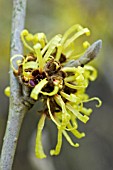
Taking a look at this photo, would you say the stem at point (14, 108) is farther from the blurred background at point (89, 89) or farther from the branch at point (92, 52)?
the blurred background at point (89, 89)

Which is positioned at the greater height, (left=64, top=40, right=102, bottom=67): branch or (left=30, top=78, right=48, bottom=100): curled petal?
(left=64, top=40, right=102, bottom=67): branch

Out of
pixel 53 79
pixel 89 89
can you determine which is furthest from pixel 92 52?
pixel 89 89

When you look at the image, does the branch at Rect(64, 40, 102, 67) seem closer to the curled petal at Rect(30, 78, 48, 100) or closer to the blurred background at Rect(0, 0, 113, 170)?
the curled petal at Rect(30, 78, 48, 100)

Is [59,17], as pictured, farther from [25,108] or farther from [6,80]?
[25,108]

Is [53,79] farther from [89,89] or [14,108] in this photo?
[89,89]

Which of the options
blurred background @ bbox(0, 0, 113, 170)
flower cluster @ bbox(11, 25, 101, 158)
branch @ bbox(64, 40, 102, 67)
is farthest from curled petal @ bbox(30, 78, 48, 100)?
blurred background @ bbox(0, 0, 113, 170)
